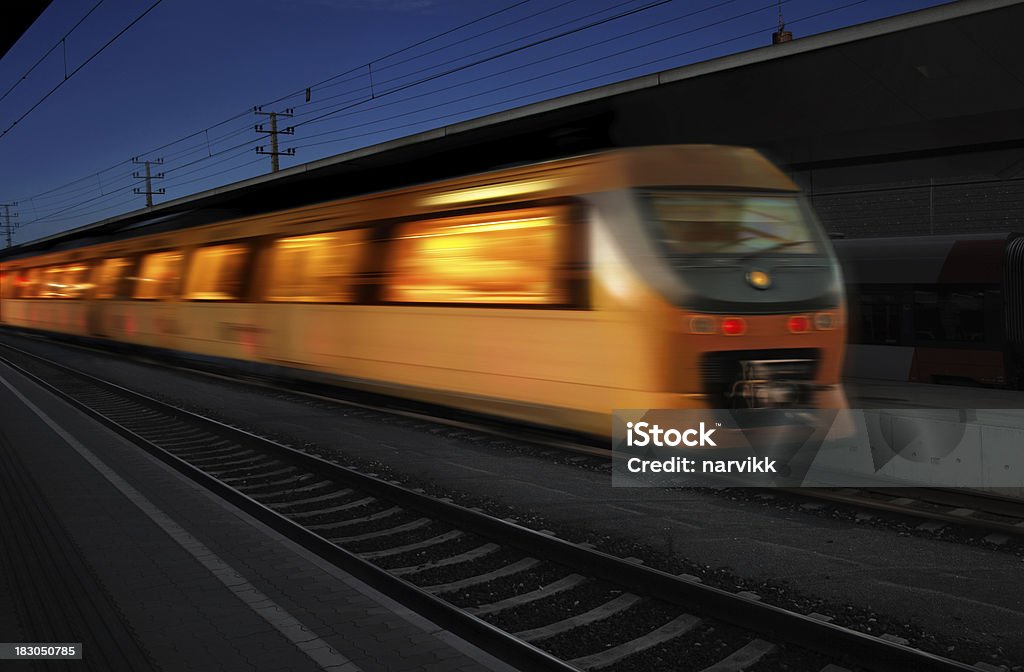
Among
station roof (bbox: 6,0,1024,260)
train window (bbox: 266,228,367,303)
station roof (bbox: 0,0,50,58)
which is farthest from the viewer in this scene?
train window (bbox: 266,228,367,303)

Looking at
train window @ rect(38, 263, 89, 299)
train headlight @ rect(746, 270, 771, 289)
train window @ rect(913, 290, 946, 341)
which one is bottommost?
train window @ rect(913, 290, 946, 341)

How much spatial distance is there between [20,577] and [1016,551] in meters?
6.64

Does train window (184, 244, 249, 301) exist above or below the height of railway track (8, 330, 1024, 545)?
above

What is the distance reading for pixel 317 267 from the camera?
11.7 m

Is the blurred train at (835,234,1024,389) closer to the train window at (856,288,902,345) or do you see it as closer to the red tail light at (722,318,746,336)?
the train window at (856,288,902,345)

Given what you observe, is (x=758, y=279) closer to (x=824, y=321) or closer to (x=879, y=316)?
(x=824, y=321)

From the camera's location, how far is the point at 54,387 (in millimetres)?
14789

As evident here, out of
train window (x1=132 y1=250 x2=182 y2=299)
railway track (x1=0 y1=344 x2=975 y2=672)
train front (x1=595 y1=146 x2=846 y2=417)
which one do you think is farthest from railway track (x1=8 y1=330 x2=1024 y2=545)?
train window (x1=132 y1=250 x2=182 y2=299)

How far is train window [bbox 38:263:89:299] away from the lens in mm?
21922

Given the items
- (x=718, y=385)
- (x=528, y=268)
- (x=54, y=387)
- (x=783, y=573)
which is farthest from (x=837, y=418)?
(x=54, y=387)

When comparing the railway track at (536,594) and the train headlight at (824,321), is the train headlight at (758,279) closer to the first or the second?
the train headlight at (824,321)

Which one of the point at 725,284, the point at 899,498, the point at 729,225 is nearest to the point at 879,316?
the point at 899,498

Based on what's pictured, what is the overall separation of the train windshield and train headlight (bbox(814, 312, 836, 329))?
2.00ft

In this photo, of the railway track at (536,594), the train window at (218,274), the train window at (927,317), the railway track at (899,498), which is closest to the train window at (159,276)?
the train window at (218,274)
